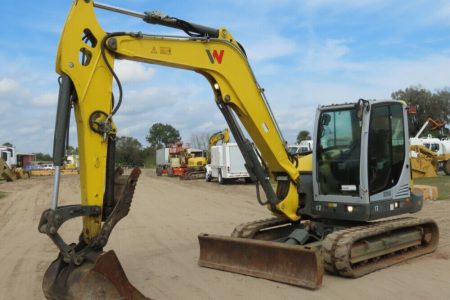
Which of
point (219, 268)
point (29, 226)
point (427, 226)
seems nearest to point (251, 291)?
point (219, 268)

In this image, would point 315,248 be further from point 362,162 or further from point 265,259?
point 362,162

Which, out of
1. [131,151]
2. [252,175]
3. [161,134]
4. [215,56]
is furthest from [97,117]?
[161,134]

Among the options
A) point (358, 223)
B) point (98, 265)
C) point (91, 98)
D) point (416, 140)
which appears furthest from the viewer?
point (416, 140)

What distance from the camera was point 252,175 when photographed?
759 centimetres

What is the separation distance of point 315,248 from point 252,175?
5.35 feet

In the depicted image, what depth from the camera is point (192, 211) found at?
1564 centimetres

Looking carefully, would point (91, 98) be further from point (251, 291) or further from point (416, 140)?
point (416, 140)

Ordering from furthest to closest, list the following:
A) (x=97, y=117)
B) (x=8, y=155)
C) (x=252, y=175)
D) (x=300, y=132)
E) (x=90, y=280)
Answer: (x=300, y=132), (x=8, y=155), (x=252, y=175), (x=97, y=117), (x=90, y=280)

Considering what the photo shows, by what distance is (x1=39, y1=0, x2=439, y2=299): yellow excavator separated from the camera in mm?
5344

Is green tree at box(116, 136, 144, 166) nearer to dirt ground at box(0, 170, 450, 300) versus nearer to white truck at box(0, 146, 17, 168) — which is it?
white truck at box(0, 146, 17, 168)

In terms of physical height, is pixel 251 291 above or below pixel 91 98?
below

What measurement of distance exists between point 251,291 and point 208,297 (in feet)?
1.90

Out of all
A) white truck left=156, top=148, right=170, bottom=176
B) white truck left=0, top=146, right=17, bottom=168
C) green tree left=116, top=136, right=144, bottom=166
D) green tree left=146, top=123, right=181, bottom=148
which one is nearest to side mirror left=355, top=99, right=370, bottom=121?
white truck left=156, top=148, right=170, bottom=176

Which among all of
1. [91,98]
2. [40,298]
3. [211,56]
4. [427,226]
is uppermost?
[211,56]
